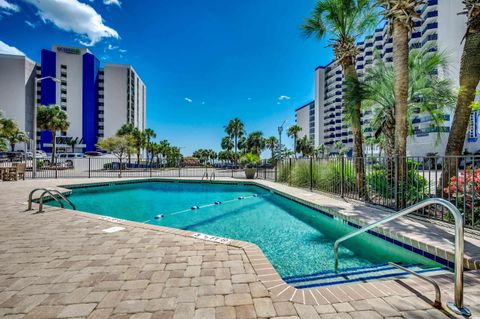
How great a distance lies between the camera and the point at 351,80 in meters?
8.19

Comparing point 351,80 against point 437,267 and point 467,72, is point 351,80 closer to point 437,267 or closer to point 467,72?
point 467,72

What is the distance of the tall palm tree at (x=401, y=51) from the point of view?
21.2 ft

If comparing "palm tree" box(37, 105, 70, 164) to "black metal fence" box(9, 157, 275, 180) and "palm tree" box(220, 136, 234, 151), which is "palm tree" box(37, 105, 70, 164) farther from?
"palm tree" box(220, 136, 234, 151)

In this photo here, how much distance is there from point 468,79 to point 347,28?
4522mm

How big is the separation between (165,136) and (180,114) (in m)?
7.34

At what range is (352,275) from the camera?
3.19 m

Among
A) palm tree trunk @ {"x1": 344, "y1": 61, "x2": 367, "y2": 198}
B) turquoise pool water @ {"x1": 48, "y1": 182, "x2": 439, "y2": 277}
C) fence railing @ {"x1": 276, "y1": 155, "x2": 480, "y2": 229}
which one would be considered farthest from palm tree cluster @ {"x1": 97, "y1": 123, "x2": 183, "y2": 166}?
palm tree trunk @ {"x1": 344, "y1": 61, "x2": 367, "y2": 198}

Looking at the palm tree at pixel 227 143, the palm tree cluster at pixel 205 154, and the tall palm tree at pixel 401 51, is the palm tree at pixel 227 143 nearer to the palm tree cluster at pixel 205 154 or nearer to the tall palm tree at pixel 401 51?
the palm tree cluster at pixel 205 154

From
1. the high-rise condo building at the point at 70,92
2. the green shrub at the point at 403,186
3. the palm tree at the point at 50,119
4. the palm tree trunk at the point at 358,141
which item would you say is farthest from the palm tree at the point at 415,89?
the high-rise condo building at the point at 70,92

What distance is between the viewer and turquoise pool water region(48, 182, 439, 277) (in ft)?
13.0

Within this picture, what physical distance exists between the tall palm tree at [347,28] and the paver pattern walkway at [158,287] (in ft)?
20.7

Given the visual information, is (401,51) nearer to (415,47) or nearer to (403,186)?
(403,186)

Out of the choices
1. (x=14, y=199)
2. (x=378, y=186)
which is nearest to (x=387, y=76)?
(x=378, y=186)

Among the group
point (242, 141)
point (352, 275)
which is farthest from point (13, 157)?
point (352, 275)
